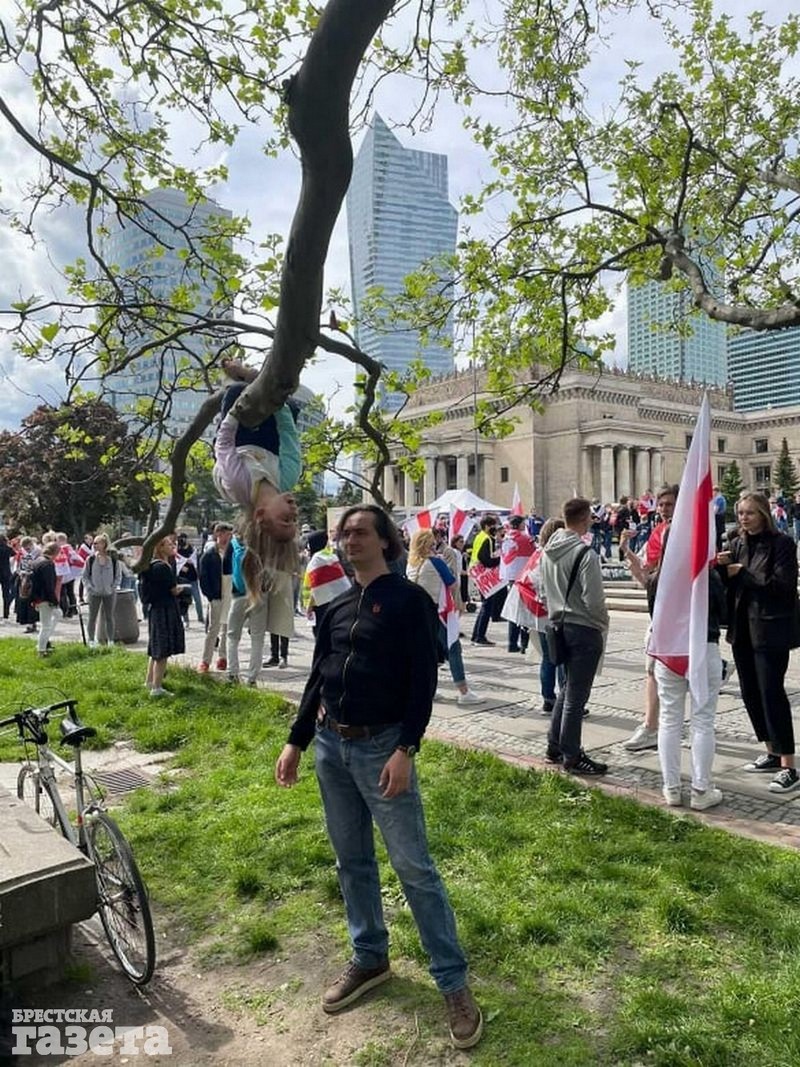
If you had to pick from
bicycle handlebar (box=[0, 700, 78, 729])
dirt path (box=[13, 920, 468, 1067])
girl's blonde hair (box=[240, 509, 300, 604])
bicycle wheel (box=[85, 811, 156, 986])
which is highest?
girl's blonde hair (box=[240, 509, 300, 604])

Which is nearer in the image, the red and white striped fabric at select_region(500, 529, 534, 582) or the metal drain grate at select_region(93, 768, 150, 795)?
the metal drain grate at select_region(93, 768, 150, 795)

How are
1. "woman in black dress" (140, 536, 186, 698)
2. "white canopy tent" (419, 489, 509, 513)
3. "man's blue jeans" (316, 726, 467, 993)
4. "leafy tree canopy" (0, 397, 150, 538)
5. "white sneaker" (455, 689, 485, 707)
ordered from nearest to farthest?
"man's blue jeans" (316, 726, 467, 993) → "white sneaker" (455, 689, 485, 707) → "woman in black dress" (140, 536, 186, 698) → "white canopy tent" (419, 489, 509, 513) → "leafy tree canopy" (0, 397, 150, 538)

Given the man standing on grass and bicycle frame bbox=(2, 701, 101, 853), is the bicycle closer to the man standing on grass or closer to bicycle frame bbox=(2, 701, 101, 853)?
bicycle frame bbox=(2, 701, 101, 853)

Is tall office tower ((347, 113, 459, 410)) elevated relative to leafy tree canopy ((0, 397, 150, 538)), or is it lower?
lower

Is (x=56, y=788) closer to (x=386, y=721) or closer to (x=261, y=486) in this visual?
(x=386, y=721)

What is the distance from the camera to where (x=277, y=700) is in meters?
8.86

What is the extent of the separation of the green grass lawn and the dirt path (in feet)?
0.44

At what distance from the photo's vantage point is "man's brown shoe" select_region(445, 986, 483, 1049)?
10.0 ft

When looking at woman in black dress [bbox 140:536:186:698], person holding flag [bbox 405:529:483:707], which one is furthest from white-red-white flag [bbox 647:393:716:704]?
woman in black dress [bbox 140:536:186:698]

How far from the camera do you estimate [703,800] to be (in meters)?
5.36

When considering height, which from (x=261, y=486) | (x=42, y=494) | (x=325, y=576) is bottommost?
(x=325, y=576)

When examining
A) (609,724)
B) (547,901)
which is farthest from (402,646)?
(609,724)

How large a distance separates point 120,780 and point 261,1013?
154 inches

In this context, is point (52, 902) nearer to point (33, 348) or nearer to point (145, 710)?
Result: point (33, 348)
